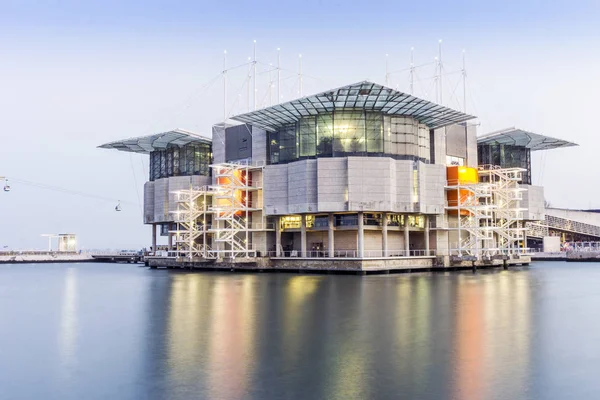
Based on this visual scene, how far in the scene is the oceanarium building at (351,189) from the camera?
8625cm

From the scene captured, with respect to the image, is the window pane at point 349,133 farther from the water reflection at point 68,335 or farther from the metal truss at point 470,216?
the water reflection at point 68,335

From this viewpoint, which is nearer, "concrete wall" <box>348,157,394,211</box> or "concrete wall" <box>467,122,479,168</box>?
"concrete wall" <box>348,157,394,211</box>

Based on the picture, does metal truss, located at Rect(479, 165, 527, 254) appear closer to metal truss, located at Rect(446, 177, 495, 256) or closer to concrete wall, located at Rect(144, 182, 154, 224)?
metal truss, located at Rect(446, 177, 495, 256)

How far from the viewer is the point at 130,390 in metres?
18.2

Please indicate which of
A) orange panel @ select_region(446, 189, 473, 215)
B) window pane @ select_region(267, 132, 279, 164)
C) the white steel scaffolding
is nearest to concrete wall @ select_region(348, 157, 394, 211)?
the white steel scaffolding

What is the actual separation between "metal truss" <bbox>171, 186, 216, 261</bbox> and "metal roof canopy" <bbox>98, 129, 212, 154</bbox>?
1051 cm

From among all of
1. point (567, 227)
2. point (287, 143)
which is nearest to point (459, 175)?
point (287, 143)

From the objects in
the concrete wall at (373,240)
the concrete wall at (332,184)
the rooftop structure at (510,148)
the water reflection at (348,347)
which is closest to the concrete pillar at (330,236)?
the concrete wall at (332,184)

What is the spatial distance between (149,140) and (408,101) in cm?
5771

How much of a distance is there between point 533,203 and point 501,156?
11571 millimetres

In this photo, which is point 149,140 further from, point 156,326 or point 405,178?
point 156,326

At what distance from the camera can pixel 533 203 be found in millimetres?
116750

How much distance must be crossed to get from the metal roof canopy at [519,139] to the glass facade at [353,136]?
82.0 ft

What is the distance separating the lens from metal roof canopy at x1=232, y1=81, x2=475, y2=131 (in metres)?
82.4
